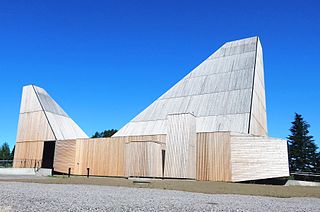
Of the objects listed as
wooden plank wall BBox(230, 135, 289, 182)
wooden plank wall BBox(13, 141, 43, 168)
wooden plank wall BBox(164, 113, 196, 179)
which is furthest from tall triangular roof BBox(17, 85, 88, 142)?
wooden plank wall BBox(230, 135, 289, 182)

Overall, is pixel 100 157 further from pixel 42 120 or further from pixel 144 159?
pixel 42 120

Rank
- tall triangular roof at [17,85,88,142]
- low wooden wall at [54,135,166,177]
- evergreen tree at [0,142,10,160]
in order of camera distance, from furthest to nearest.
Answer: evergreen tree at [0,142,10,160] < tall triangular roof at [17,85,88,142] < low wooden wall at [54,135,166,177]

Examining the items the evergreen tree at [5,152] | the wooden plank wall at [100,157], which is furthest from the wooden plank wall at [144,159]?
the evergreen tree at [5,152]

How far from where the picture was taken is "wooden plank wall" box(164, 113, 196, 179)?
60.0 ft

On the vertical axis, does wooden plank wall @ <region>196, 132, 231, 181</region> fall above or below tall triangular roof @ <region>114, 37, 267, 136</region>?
below

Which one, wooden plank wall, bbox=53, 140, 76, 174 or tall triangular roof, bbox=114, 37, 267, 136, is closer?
tall triangular roof, bbox=114, 37, 267, 136

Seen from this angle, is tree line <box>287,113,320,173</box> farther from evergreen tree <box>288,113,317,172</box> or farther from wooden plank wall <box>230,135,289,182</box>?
wooden plank wall <box>230,135,289,182</box>

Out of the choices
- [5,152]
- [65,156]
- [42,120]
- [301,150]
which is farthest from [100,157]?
[5,152]

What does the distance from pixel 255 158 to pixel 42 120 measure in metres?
21.1

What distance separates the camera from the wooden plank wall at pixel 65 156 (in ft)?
82.6

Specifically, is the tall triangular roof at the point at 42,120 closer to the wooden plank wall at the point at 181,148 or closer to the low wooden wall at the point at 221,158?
the low wooden wall at the point at 221,158

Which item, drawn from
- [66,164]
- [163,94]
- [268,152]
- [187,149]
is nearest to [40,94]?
[66,164]

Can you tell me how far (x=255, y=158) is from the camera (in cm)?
1888

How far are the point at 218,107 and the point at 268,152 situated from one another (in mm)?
7350
